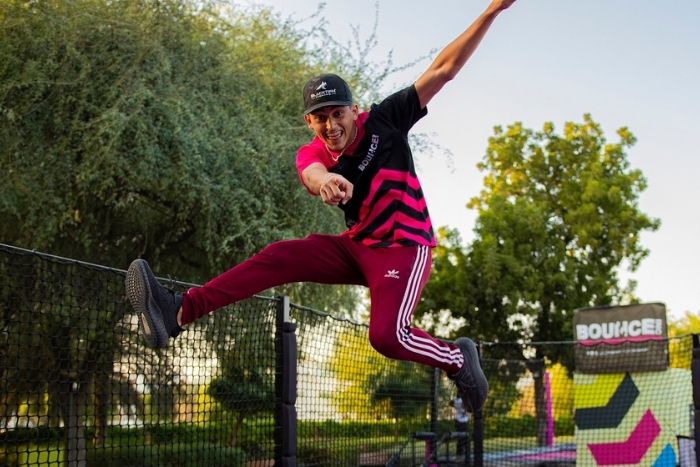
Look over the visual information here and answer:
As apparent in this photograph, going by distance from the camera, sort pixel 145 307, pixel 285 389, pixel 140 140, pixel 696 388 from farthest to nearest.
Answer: pixel 140 140
pixel 696 388
pixel 285 389
pixel 145 307

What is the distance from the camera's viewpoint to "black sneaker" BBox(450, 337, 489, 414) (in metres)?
4.66

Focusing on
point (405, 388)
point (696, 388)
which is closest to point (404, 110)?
point (696, 388)

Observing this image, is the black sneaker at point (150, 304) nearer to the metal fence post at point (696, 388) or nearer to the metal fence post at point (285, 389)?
the metal fence post at point (285, 389)

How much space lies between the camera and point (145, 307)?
12.4 feet

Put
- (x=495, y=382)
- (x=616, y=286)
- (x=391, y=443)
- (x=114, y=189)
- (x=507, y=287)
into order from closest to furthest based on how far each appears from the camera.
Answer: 1. (x=391, y=443)
2. (x=114, y=189)
3. (x=495, y=382)
4. (x=507, y=287)
5. (x=616, y=286)

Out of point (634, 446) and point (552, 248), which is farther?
point (552, 248)

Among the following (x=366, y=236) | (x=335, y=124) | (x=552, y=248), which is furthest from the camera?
(x=552, y=248)

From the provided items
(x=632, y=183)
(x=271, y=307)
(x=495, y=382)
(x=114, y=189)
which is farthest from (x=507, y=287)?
(x=271, y=307)

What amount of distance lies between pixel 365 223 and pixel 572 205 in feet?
83.3

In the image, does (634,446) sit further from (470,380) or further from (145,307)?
(145,307)

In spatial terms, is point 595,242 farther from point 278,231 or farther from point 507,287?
point 278,231

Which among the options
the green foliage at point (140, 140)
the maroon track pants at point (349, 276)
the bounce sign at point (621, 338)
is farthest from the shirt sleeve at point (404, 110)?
the bounce sign at point (621, 338)

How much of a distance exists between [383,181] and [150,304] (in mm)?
1211

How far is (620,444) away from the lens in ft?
33.7
